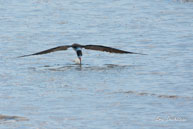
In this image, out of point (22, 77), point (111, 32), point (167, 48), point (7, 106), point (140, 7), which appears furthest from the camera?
point (140, 7)

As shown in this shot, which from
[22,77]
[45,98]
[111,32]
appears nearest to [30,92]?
[45,98]

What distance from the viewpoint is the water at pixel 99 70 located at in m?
11.2

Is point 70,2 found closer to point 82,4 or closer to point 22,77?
point 82,4

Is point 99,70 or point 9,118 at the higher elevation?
point 99,70

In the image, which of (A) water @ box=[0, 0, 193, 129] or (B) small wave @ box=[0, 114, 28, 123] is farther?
(A) water @ box=[0, 0, 193, 129]

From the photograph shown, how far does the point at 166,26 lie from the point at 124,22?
1.64 m

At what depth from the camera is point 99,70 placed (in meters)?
15.4

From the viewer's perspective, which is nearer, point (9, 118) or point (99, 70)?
point (9, 118)

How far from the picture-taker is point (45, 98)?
12.6m

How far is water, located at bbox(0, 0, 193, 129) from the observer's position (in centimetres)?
1123

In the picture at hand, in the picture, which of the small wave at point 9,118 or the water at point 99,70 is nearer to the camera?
the small wave at point 9,118

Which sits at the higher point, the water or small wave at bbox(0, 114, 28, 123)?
the water

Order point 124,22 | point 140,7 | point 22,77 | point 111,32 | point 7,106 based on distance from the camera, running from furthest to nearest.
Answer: point 140,7 → point 124,22 → point 111,32 → point 22,77 → point 7,106

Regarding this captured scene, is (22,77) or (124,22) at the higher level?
(124,22)
